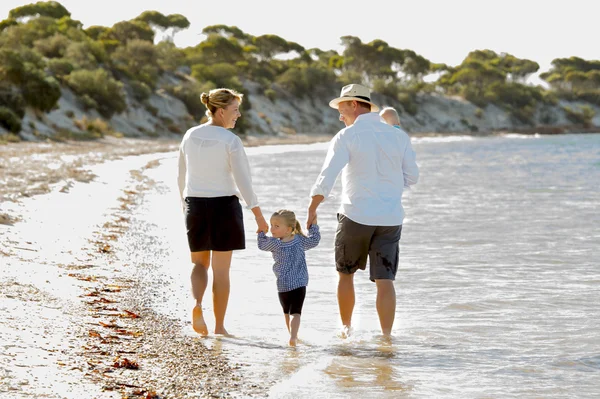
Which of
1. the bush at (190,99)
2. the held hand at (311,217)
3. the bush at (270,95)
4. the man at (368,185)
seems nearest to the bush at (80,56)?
the bush at (190,99)

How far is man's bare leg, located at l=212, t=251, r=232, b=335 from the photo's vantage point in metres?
5.48

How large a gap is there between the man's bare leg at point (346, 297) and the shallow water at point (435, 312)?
117 millimetres

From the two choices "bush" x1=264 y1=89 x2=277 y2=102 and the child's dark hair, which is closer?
the child's dark hair

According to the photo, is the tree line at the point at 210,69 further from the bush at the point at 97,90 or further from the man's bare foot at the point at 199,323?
the man's bare foot at the point at 199,323

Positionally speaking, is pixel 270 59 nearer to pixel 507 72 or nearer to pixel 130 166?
pixel 507 72

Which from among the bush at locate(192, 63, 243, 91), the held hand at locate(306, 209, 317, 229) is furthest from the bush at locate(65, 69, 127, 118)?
the held hand at locate(306, 209, 317, 229)

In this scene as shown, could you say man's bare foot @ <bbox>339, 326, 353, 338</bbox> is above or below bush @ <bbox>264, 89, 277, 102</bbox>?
below

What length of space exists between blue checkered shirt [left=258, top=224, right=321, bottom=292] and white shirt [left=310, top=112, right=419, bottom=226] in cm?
31

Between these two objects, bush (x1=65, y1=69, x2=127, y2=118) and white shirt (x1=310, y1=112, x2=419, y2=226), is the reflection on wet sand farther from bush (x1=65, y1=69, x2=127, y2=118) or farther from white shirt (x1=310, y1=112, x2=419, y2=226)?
bush (x1=65, y1=69, x2=127, y2=118)

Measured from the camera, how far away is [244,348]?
16.9 feet

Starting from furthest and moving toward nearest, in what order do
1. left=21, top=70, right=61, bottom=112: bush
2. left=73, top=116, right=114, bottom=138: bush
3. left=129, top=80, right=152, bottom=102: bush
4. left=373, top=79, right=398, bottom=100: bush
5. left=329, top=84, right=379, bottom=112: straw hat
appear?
left=373, top=79, right=398, bottom=100: bush → left=129, top=80, right=152, bottom=102: bush → left=73, top=116, right=114, bottom=138: bush → left=21, top=70, right=61, bottom=112: bush → left=329, top=84, right=379, bottom=112: straw hat

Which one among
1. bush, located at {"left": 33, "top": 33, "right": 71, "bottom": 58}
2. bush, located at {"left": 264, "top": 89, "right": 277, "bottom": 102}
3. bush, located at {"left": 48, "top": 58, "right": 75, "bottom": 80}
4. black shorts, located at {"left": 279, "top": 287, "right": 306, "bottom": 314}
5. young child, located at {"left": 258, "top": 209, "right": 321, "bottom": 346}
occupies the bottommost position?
black shorts, located at {"left": 279, "top": 287, "right": 306, "bottom": 314}

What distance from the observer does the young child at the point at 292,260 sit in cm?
529

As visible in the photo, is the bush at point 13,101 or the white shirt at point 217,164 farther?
the bush at point 13,101
